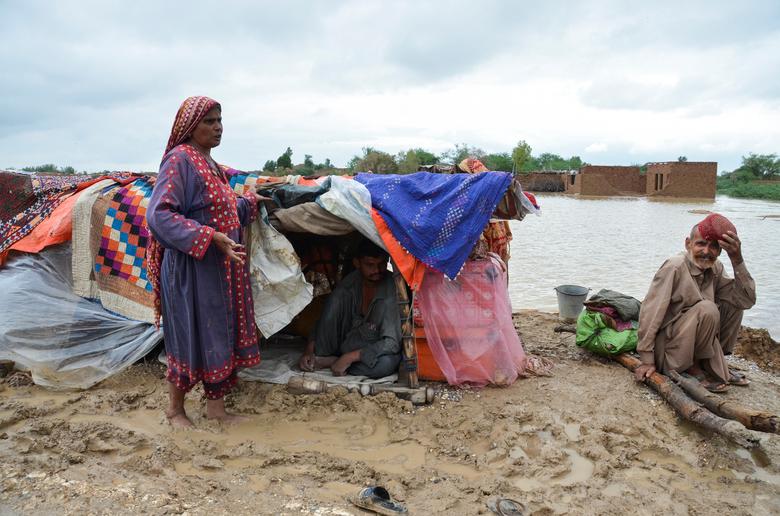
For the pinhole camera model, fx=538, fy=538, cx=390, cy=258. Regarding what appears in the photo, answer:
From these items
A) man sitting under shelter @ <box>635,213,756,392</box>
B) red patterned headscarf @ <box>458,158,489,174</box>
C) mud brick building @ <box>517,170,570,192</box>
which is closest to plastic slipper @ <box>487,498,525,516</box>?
man sitting under shelter @ <box>635,213,756,392</box>

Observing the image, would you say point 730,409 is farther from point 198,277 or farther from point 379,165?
point 379,165

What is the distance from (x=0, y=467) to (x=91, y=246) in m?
1.90

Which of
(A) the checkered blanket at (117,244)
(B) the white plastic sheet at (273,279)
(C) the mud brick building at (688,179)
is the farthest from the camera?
(C) the mud brick building at (688,179)

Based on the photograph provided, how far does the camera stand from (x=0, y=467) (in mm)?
2455

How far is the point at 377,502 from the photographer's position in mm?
2396

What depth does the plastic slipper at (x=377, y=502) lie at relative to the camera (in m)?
2.37

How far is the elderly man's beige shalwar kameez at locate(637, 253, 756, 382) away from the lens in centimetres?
379

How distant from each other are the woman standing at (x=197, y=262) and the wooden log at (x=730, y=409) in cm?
297

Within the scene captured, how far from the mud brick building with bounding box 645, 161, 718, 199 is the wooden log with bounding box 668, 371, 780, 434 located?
3116 cm

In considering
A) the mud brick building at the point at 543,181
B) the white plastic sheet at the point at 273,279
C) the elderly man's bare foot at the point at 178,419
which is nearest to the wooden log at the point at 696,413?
the white plastic sheet at the point at 273,279

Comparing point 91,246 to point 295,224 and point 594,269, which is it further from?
point 594,269

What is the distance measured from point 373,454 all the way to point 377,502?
61 cm

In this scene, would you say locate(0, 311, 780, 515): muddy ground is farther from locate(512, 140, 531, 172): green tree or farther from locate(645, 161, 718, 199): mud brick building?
locate(512, 140, 531, 172): green tree

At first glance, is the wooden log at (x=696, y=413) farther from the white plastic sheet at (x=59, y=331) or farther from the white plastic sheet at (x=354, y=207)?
the white plastic sheet at (x=59, y=331)
